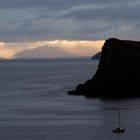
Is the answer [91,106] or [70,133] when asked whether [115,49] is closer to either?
[91,106]

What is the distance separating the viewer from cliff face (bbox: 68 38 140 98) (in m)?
176

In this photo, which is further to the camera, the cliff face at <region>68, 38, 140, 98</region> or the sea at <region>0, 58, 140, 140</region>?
the cliff face at <region>68, 38, 140, 98</region>

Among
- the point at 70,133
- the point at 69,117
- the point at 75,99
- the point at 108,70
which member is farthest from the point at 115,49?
the point at 70,133

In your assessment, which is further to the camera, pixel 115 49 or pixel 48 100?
pixel 115 49

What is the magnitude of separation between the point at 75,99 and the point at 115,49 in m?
33.4

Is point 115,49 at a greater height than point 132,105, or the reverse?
point 115,49

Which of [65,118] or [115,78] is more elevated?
[115,78]

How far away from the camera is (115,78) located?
599 ft

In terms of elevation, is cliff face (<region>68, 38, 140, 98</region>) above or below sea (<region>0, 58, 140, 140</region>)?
above

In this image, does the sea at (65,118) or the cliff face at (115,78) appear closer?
the sea at (65,118)

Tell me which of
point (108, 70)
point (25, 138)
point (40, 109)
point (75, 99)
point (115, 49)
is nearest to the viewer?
point (25, 138)

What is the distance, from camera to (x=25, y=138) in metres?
111

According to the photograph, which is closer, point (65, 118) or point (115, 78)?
point (65, 118)

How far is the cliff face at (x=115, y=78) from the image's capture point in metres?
176
